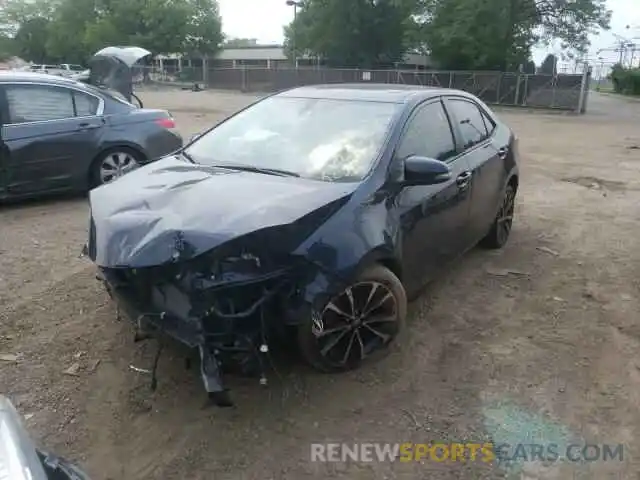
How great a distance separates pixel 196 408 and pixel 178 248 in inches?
36.9

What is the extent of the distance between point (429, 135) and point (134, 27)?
188 feet

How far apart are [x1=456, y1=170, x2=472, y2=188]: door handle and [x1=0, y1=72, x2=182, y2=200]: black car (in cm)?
342

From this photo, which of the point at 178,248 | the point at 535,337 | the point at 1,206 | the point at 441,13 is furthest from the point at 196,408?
the point at 441,13

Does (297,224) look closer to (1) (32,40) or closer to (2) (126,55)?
(2) (126,55)

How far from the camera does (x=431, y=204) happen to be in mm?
3889

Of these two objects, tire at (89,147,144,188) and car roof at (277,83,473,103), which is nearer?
car roof at (277,83,473,103)

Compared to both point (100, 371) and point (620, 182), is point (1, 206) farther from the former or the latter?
point (620, 182)

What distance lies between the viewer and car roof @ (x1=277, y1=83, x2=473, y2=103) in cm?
417

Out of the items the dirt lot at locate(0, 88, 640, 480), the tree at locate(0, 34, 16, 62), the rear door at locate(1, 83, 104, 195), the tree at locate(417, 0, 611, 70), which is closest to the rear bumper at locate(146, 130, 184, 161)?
the rear door at locate(1, 83, 104, 195)

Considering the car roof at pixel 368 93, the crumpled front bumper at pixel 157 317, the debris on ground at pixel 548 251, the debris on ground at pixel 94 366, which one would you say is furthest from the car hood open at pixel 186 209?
the debris on ground at pixel 548 251

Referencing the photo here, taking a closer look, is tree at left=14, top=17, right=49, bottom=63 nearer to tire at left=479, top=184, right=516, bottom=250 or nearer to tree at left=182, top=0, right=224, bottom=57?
tree at left=182, top=0, right=224, bottom=57

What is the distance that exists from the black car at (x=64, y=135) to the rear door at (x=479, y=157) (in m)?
3.32

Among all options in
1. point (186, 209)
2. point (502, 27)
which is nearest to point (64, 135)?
point (186, 209)

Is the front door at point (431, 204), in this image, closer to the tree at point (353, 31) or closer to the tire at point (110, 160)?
the tire at point (110, 160)
